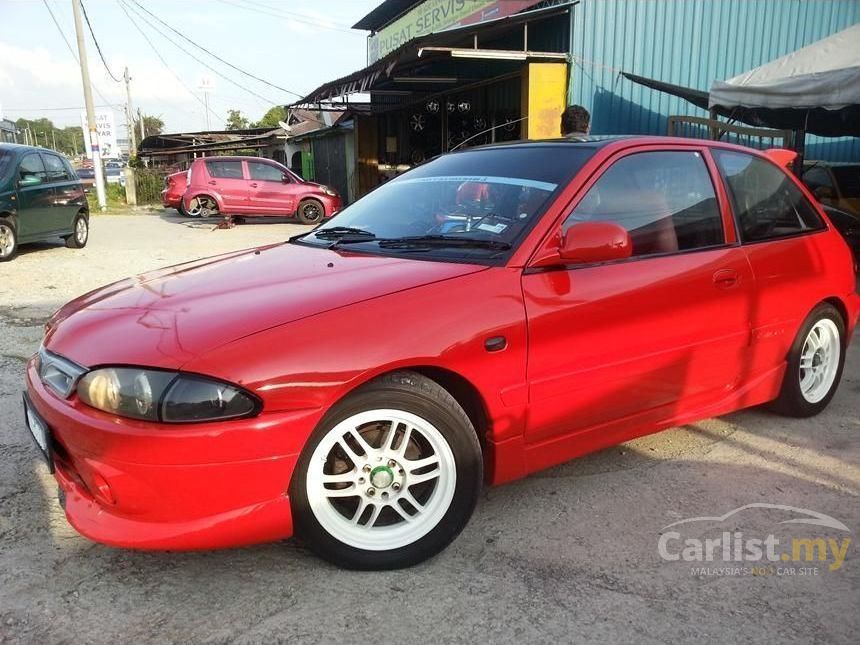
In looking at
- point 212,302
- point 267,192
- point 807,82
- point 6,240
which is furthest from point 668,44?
point 212,302

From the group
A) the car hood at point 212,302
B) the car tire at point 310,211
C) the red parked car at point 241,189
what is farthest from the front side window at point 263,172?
the car hood at point 212,302

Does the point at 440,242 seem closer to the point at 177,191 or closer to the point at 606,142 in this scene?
the point at 606,142

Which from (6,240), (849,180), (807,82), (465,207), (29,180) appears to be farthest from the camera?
(29,180)

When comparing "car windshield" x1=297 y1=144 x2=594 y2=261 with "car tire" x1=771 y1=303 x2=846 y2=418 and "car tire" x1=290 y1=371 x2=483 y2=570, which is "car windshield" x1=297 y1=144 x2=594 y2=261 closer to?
"car tire" x1=290 y1=371 x2=483 y2=570

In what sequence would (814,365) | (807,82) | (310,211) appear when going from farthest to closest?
(310,211), (807,82), (814,365)

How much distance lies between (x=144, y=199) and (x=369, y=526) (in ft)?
89.0

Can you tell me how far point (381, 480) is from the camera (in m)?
2.33

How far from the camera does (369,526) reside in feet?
7.74

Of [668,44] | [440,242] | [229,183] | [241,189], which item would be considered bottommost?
[440,242]

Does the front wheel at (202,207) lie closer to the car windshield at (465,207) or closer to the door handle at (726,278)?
the car windshield at (465,207)

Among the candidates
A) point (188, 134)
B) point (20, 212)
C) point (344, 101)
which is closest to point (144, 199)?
point (188, 134)

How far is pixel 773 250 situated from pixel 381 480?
236cm

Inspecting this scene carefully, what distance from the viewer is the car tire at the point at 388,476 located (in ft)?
7.21

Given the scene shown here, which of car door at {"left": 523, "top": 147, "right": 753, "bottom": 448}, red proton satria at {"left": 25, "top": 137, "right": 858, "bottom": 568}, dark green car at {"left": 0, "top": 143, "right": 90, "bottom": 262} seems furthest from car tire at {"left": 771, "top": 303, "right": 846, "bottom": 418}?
dark green car at {"left": 0, "top": 143, "right": 90, "bottom": 262}
